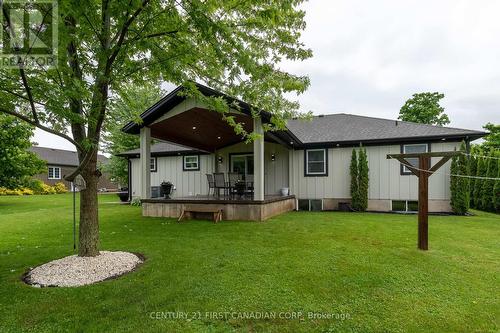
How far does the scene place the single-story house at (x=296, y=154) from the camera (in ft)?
28.5

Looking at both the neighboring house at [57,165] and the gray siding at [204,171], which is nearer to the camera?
the gray siding at [204,171]

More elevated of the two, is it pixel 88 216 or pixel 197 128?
pixel 197 128

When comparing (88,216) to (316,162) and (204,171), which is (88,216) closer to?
(316,162)

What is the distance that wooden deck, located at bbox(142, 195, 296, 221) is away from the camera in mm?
8109

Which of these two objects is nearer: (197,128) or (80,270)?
(80,270)

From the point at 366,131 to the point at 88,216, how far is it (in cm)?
1060

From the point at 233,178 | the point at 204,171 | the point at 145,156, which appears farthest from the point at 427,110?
the point at 145,156

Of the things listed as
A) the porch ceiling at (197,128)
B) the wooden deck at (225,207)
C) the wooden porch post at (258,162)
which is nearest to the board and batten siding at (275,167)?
the porch ceiling at (197,128)

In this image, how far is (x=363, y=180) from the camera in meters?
10.5

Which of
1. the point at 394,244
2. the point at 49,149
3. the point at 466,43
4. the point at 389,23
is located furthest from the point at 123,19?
the point at 49,149

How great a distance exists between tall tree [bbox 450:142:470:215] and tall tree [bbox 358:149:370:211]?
2859mm

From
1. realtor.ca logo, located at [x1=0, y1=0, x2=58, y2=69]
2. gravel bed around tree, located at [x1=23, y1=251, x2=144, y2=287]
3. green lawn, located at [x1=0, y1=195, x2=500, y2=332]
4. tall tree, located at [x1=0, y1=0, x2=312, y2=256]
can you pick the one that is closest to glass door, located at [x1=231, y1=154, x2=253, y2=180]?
green lawn, located at [x1=0, y1=195, x2=500, y2=332]

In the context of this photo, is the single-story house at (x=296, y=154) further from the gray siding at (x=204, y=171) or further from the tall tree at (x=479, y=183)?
the tall tree at (x=479, y=183)

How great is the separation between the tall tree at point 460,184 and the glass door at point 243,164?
7.89m
